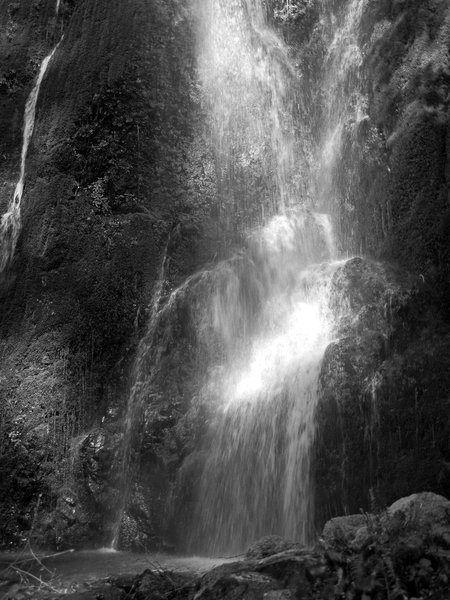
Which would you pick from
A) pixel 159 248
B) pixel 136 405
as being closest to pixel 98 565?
pixel 136 405

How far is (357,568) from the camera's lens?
3.55m

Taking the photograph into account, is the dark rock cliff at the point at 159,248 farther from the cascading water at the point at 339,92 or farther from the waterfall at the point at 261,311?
the waterfall at the point at 261,311

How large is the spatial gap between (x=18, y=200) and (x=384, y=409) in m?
8.19

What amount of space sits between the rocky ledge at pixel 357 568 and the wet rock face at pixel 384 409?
2.20m

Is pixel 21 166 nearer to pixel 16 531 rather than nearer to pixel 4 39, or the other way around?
pixel 4 39

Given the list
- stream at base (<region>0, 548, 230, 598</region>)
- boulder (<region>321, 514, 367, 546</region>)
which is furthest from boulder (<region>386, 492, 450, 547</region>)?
stream at base (<region>0, 548, 230, 598</region>)

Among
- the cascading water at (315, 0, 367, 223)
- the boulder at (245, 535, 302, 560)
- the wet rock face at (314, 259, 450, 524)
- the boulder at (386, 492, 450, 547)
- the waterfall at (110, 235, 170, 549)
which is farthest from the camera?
the cascading water at (315, 0, 367, 223)

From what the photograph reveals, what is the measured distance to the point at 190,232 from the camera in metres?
10.7

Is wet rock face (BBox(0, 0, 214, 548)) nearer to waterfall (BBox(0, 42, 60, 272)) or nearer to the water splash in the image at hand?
waterfall (BBox(0, 42, 60, 272))

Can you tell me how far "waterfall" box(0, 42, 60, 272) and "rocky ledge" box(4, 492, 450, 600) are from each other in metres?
8.31

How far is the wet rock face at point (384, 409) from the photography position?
254 inches

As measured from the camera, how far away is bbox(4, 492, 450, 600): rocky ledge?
3391 mm

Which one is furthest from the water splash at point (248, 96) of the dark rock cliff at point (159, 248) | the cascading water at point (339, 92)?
the cascading water at point (339, 92)

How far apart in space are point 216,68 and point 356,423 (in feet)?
25.8
